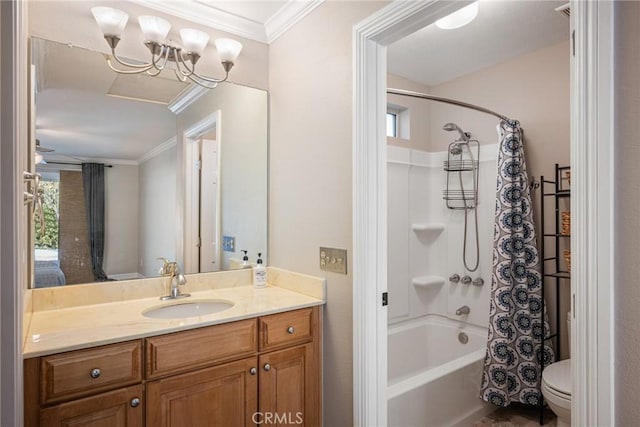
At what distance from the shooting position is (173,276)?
6.52ft

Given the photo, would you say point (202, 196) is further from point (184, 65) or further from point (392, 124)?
point (392, 124)

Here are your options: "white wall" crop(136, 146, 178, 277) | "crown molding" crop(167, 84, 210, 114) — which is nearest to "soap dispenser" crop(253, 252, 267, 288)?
"white wall" crop(136, 146, 178, 277)

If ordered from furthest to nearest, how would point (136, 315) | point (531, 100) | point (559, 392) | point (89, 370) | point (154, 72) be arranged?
point (531, 100) < point (154, 72) < point (559, 392) < point (136, 315) < point (89, 370)

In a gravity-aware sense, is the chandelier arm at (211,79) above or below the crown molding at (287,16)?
below

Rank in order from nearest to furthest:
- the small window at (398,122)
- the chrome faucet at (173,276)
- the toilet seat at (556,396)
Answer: the toilet seat at (556,396), the chrome faucet at (173,276), the small window at (398,122)

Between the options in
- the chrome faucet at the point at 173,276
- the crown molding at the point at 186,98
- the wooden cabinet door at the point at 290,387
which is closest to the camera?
the wooden cabinet door at the point at 290,387

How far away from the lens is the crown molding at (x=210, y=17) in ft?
6.46

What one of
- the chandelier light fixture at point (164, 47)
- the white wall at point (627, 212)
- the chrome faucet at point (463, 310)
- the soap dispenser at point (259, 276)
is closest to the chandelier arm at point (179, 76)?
the chandelier light fixture at point (164, 47)

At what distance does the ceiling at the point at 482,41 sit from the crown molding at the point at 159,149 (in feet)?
5.17

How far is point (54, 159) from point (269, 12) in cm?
136

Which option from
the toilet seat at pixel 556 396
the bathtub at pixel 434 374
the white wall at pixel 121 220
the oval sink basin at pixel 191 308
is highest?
the white wall at pixel 121 220

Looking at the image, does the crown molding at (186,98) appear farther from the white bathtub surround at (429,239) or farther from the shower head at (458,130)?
the shower head at (458,130)

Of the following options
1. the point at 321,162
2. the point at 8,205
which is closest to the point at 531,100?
the point at 321,162

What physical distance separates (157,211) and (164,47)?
0.86 metres
